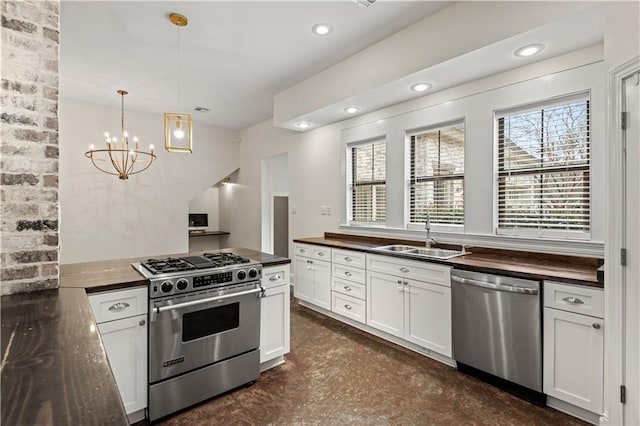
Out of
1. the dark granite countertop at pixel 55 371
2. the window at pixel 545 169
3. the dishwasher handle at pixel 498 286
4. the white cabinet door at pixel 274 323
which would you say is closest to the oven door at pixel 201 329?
the white cabinet door at pixel 274 323

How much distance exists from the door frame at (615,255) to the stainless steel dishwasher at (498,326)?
0.41 meters

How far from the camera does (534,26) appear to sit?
209cm

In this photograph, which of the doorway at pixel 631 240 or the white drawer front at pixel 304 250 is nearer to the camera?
the doorway at pixel 631 240

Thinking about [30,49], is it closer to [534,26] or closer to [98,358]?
[98,358]

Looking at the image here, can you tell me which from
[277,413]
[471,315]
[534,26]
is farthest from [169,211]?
[534,26]

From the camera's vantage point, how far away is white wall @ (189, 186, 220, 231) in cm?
763

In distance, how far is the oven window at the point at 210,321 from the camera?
2.19 meters

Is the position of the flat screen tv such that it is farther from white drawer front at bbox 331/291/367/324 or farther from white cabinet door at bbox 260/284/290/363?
white cabinet door at bbox 260/284/290/363

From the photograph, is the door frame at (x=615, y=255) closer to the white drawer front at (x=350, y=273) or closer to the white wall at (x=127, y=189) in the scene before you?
the white drawer front at (x=350, y=273)

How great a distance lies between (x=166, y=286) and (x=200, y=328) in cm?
42

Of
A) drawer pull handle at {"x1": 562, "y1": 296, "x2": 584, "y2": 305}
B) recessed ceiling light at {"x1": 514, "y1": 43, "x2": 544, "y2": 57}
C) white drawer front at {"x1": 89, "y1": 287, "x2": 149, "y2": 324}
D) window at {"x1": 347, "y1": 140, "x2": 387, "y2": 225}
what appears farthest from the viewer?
window at {"x1": 347, "y1": 140, "x2": 387, "y2": 225}

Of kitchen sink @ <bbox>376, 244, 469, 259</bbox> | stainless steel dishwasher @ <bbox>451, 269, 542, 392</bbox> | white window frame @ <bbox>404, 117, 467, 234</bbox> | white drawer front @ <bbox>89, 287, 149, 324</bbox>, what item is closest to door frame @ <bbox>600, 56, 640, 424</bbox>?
stainless steel dishwasher @ <bbox>451, 269, 542, 392</bbox>

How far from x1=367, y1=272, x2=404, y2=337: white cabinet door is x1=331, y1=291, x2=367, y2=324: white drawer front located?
100 millimetres

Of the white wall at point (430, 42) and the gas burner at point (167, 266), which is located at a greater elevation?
the white wall at point (430, 42)
